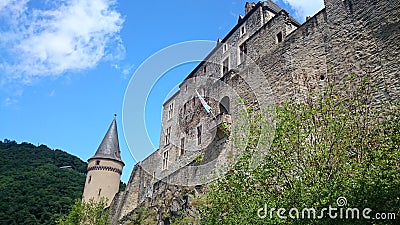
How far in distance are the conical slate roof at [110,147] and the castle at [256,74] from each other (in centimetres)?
383

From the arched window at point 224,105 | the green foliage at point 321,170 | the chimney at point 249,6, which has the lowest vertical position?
the green foliage at point 321,170

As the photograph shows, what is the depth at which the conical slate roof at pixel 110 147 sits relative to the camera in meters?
35.7

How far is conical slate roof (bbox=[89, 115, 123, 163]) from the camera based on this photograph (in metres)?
35.7

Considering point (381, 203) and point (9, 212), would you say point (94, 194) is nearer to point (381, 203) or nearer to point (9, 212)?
point (9, 212)

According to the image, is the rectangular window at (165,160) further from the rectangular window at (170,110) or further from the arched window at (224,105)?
the arched window at (224,105)

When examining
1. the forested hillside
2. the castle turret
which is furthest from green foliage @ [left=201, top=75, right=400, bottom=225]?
the forested hillside

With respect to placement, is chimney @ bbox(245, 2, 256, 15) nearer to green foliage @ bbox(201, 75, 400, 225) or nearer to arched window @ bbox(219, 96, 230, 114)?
arched window @ bbox(219, 96, 230, 114)

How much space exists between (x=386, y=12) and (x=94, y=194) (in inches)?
1089

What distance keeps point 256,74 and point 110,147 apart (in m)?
21.7

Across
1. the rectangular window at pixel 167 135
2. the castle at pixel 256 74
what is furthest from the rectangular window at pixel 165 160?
the rectangular window at pixel 167 135

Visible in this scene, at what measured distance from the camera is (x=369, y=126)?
10.4 meters

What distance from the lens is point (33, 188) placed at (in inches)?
1870

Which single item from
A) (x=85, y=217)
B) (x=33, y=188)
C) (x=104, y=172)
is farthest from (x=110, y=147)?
(x=33, y=188)

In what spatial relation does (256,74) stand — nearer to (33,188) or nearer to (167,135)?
(167,135)
